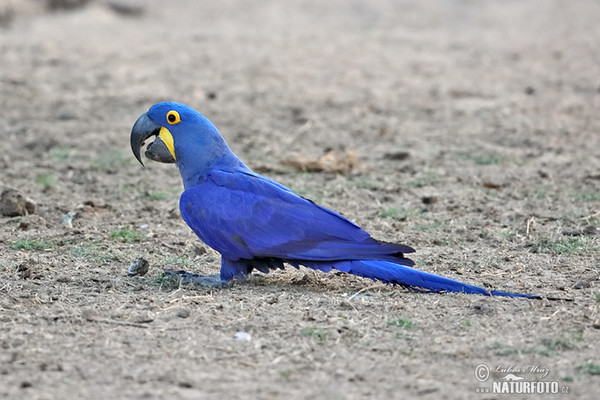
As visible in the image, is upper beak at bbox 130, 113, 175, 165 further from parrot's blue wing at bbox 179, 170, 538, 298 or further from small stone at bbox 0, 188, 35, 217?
small stone at bbox 0, 188, 35, 217

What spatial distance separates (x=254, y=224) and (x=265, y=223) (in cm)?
6

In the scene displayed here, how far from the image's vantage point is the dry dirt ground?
11.8ft

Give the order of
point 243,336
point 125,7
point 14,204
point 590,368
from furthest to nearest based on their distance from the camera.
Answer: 1. point 125,7
2. point 14,204
3. point 243,336
4. point 590,368

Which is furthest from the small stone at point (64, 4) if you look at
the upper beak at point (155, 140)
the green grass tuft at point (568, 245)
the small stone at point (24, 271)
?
the green grass tuft at point (568, 245)

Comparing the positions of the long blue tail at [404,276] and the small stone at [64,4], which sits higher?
the small stone at [64,4]

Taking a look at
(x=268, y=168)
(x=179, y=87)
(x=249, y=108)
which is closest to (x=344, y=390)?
(x=268, y=168)

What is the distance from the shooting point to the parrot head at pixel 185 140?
16.1 feet

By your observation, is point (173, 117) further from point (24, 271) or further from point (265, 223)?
point (24, 271)

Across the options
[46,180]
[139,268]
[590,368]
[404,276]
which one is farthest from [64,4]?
[590,368]

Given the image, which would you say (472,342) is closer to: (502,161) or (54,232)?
(54,232)

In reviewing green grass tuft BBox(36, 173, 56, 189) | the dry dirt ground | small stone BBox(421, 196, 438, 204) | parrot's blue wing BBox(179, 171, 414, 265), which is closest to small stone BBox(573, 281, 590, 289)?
the dry dirt ground

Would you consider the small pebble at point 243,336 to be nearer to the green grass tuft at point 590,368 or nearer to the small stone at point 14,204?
the green grass tuft at point 590,368

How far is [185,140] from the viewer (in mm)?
4934

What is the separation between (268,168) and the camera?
7461mm
